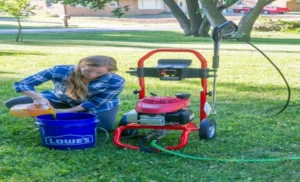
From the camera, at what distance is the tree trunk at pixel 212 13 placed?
75.9 ft

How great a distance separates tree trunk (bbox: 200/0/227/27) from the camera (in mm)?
23125

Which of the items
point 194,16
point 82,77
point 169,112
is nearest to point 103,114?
point 82,77

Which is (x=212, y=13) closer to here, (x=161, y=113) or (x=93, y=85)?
(x=93, y=85)

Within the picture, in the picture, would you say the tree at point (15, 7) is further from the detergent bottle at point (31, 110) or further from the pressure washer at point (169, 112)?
the pressure washer at point (169, 112)

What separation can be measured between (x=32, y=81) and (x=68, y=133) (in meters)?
0.68

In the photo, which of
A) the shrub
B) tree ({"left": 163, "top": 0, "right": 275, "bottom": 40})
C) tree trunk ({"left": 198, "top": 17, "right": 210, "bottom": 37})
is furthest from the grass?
the shrub

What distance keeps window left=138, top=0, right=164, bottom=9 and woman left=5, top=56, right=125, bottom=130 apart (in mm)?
48055

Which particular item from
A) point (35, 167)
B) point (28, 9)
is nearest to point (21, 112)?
point (35, 167)

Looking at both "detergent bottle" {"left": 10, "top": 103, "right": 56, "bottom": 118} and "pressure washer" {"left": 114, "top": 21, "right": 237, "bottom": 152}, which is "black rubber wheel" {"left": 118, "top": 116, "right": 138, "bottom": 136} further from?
"detergent bottle" {"left": 10, "top": 103, "right": 56, "bottom": 118}

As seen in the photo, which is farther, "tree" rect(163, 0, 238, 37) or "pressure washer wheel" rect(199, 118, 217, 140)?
"tree" rect(163, 0, 238, 37)

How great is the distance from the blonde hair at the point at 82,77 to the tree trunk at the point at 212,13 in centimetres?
1856

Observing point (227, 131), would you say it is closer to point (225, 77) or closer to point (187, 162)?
point (187, 162)

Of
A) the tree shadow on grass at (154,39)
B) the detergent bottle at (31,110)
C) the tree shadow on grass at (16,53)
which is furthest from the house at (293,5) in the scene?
the detergent bottle at (31,110)

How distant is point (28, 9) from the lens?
65.1 feet
